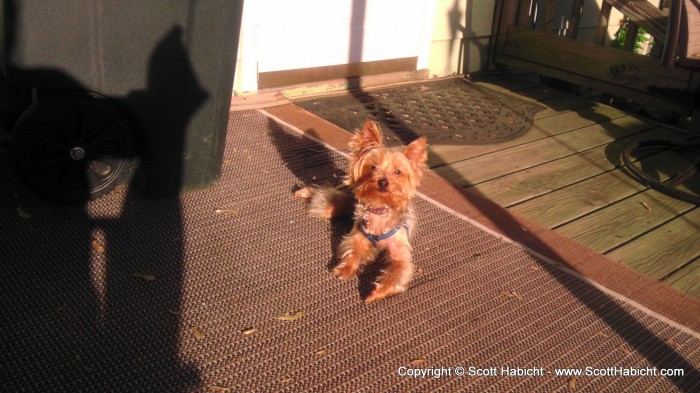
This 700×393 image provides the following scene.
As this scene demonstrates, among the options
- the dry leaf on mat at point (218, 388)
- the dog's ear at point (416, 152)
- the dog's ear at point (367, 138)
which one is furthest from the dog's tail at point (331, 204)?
the dry leaf on mat at point (218, 388)

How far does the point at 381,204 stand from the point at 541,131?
2.54 metres

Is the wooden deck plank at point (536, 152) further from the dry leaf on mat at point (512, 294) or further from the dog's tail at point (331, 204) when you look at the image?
the dry leaf on mat at point (512, 294)

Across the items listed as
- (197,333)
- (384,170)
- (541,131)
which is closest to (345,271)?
(384,170)

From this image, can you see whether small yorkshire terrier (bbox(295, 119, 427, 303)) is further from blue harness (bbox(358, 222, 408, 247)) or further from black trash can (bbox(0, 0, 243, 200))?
black trash can (bbox(0, 0, 243, 200))

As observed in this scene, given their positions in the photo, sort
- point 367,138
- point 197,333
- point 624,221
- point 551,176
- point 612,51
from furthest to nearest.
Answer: point 612,51, point 551,176, point 624,221, point 367,138, point 197,333

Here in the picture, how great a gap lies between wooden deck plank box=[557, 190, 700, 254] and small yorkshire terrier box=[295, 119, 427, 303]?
1.06m

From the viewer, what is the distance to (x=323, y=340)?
7.48 feet

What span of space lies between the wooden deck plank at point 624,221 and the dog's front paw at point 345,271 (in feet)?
4.15

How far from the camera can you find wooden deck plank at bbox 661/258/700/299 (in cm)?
289

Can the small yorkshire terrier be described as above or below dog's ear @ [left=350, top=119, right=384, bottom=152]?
below

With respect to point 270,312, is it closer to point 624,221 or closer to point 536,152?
point 624,221

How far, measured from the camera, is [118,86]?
Answer: 279 centimetres

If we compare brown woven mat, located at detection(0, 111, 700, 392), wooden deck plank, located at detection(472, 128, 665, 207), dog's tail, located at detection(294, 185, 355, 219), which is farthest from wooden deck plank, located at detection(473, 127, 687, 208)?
dog's tail, located at detection(294, 185, 355, 219)

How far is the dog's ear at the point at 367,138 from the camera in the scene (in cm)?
271
